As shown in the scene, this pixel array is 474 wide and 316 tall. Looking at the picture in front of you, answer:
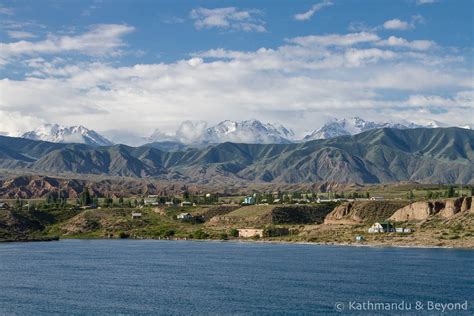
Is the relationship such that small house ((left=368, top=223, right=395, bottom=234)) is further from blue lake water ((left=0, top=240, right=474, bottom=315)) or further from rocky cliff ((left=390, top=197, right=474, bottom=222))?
blue lake water ((left=0, top=240, right=474, bottom=315))

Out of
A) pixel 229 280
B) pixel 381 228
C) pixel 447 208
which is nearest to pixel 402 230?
pixel 381 228

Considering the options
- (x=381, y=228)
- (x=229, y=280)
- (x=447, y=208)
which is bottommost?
(x=229, y=280)

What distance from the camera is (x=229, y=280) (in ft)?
350

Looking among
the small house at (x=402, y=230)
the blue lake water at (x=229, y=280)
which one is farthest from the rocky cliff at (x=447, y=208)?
the blue lake water at (x=229, y=280)

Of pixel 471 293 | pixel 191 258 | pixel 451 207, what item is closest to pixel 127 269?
pixel 191 258

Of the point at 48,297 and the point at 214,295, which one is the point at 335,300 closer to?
the point at 214,295

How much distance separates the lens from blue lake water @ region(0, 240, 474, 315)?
84.2 m

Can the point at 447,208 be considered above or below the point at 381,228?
above

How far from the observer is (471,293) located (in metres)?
91.1

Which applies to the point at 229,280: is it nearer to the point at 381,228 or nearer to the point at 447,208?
the point at 381,228

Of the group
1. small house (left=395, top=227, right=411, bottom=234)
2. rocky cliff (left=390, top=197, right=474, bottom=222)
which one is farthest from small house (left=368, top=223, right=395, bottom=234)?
rocky cliff (left=390, top=197, right=474, bottom=222)

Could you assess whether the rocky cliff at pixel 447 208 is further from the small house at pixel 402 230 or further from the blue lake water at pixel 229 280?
the blue lake water at pixel 229 280

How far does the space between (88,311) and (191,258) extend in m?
63.4

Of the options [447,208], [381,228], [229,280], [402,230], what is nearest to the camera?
[229,280]
